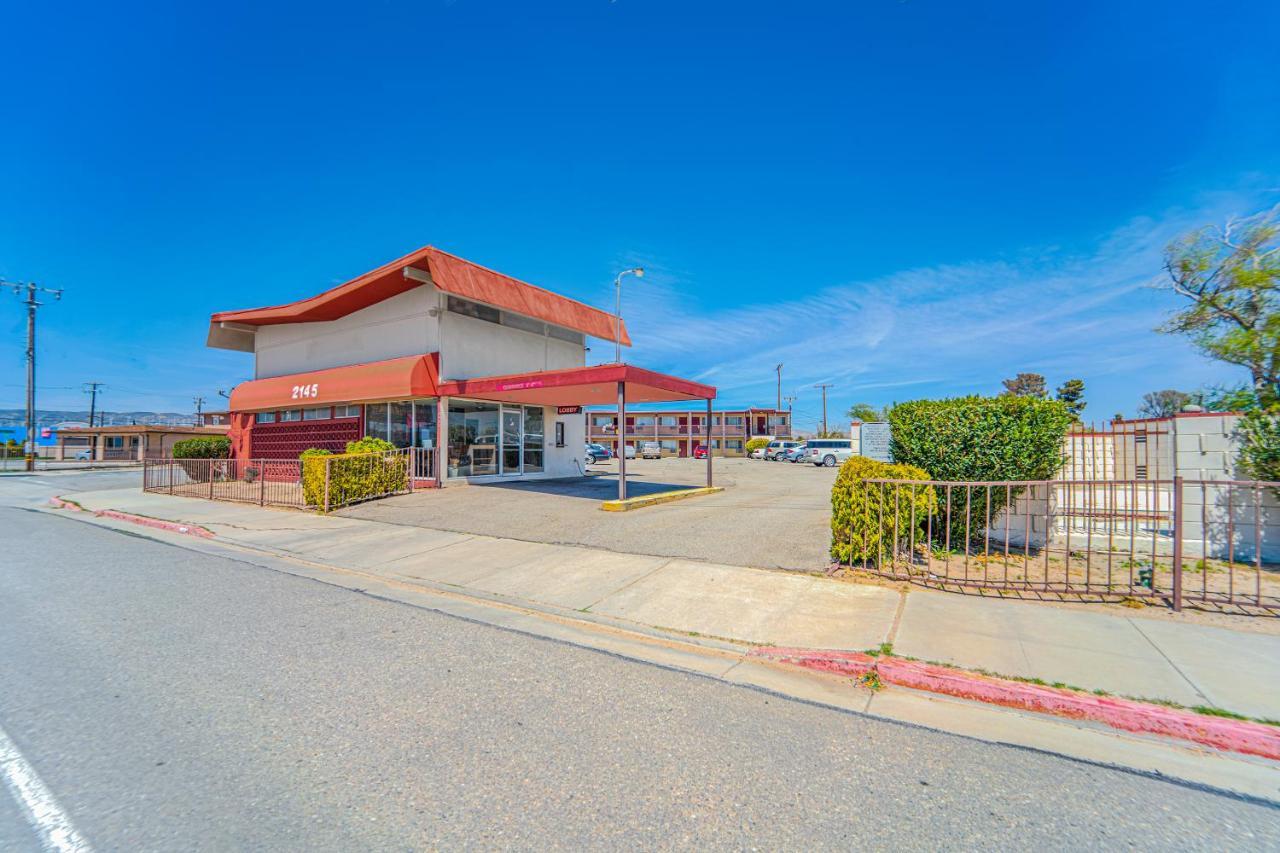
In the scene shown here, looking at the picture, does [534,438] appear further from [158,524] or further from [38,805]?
[38,805]

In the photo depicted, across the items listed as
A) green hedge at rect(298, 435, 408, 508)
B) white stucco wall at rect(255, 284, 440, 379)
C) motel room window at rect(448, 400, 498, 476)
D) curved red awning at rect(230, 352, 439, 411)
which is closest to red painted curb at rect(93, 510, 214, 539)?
green hedge at rect(298, 435, 408, 508)

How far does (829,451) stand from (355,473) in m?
32.3

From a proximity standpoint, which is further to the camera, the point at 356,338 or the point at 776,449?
the point at 776,449

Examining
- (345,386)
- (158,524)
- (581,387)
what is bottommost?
(158,524)

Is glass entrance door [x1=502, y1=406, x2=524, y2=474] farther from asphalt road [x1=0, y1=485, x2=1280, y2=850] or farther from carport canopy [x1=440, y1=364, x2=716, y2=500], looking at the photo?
asphalt road [x1=0, y1=485, x2=1280, y2=850]

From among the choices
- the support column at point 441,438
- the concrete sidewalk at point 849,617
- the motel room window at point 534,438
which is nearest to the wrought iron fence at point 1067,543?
the concrete sidewalk at point 849,617

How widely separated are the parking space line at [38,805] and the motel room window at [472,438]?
556 inches

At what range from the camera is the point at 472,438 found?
17.8 metres

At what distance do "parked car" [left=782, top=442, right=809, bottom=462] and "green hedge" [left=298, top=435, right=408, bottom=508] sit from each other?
1268 inches

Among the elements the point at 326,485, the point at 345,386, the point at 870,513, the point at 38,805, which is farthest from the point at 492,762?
the point at 345,386

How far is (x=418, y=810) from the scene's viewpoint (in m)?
2.76

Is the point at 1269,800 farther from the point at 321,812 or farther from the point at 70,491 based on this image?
the point at 70,491

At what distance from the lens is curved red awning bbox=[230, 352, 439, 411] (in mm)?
16484

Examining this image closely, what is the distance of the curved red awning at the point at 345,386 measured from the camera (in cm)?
1648
